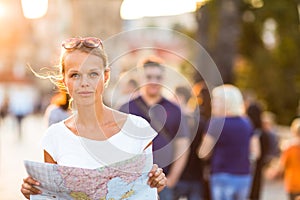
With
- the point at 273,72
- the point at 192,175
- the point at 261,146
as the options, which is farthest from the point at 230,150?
the point at 273,72

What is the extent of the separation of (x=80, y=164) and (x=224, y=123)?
5.74m

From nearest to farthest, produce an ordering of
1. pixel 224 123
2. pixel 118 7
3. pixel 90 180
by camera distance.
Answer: pixel 90 180 < pixel 224 123 < pixel 118 7

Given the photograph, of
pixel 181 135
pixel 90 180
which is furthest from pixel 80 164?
pixel 181 135

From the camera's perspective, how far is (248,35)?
99.2 feet

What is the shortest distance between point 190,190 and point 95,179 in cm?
533

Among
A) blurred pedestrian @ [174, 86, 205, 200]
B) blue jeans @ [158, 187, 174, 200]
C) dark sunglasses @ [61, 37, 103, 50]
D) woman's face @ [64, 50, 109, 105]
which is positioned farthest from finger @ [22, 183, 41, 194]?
blurred pedestrian @ [174, 86, 205, 200]

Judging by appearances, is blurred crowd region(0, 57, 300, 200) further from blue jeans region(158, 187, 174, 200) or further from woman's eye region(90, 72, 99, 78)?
woman's eye region(90, 72, 99, 78)

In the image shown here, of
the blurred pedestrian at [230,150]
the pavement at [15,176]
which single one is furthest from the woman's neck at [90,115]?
the pavement at [15,176]

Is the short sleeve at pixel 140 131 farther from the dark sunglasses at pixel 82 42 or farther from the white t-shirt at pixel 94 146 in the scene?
the dark sunglasses at pixel 82 42

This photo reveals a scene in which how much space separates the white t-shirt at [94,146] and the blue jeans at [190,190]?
508cm

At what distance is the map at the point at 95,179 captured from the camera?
14.1 ft

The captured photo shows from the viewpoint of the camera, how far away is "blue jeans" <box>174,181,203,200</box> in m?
9.54

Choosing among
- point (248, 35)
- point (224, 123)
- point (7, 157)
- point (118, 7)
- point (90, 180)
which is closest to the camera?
point (90, 180)

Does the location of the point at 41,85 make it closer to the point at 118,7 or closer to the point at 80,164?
the point at 118,7
